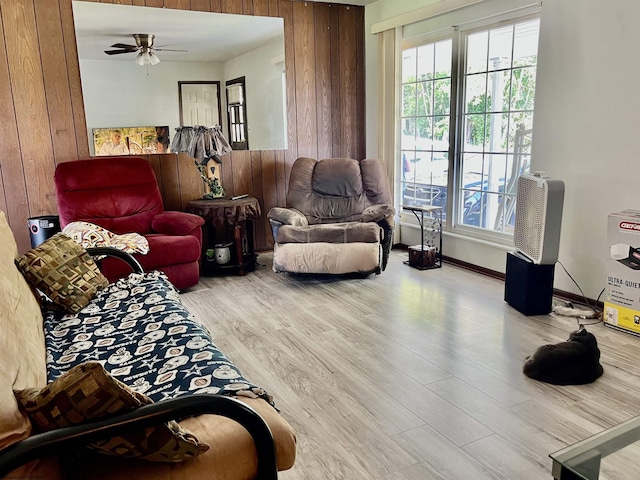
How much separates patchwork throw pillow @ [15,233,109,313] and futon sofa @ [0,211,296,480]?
0.28 m

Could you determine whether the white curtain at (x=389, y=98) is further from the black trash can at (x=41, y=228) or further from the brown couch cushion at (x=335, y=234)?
the black trash can at (x=41, y=228)

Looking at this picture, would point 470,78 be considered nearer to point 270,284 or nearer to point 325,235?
point 325,235

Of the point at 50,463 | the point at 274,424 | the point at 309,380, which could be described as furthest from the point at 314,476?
the point at 50,463

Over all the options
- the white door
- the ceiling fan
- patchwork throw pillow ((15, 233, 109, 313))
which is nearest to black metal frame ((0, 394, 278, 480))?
patchwork throw pillow ((15, 233, 109, 313))

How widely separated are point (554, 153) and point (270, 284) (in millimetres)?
2318

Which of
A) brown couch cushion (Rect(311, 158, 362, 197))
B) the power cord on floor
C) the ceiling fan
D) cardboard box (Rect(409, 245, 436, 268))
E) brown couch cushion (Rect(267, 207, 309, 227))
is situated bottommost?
the power cord on floor

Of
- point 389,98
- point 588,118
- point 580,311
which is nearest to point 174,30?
point 389,98

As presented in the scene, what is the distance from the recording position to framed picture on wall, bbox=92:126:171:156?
4176 millimetres

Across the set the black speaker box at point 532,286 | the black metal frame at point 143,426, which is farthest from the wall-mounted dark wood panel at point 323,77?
the black metal frame at point 143,426

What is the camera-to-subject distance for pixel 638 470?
1.33 m

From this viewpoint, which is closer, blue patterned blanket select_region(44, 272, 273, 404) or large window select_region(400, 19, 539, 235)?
blue patterned blanket select_region(44, 272, 273, 404)

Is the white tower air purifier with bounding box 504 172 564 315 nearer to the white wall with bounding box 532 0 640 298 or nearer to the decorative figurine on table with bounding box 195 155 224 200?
the white wall with bounding box 532 0 640 298

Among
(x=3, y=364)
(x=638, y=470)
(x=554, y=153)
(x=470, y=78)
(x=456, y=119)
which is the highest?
(x=470, y=78)

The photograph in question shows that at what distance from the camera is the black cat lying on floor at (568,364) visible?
233cm
